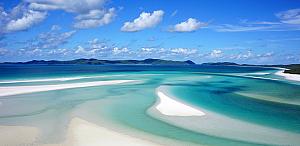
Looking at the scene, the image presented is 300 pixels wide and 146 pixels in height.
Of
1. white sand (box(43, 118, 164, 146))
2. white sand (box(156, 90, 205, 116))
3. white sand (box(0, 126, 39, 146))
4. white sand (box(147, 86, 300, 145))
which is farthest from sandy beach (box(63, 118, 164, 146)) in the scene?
white sand (box(156, 90, 205, 116))

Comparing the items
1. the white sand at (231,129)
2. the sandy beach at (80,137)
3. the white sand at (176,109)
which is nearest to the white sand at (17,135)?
the sandy beach at (80,137)

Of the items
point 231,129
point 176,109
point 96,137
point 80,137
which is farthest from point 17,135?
point 176,109

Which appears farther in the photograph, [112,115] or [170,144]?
[112,115]

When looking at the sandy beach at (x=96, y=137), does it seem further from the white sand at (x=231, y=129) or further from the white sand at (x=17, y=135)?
the white sand at (x=231, y=129)

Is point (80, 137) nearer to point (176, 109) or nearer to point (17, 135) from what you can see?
point (17, 135)

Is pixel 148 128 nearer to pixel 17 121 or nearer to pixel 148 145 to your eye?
pixel 148 145

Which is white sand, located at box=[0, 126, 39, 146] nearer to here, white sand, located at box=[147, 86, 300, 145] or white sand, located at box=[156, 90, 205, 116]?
white sand, located at box=[147, 86, 300, 145]

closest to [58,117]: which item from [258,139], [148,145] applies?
[148,145]

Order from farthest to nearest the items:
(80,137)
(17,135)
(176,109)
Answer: (176,109)
(17,135)
(80,137)
